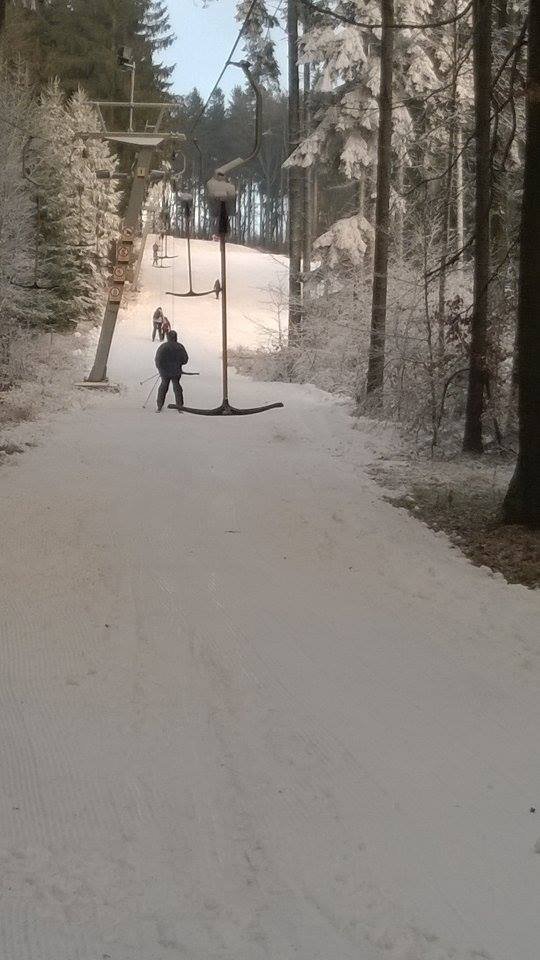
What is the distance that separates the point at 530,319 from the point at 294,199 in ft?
63.6

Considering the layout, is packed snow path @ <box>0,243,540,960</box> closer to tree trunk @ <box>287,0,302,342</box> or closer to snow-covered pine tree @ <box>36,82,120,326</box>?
tree trunk @ <box>287,0,302,342</box>

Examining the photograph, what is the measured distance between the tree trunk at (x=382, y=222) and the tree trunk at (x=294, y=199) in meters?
8.08

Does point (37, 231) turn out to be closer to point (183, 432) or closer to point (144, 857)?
point (183, 432)

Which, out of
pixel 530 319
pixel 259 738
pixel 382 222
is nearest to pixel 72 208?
pixel 382 222

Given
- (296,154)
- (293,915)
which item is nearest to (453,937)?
(293,915)

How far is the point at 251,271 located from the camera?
5744cm

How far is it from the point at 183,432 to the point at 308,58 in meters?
15.2

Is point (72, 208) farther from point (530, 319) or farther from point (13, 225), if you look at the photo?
point (530, 319)

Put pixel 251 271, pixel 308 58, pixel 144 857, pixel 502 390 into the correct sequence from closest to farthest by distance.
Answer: pixel 144 857 → pixel 502 390 → pixel 308 58 → pixel 251 271

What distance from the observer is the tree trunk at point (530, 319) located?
7.75m

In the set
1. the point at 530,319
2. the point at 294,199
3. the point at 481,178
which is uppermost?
the point at 294,199

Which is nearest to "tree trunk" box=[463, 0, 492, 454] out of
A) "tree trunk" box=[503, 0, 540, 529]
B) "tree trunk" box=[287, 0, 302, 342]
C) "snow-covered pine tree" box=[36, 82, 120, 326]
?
"tree trunk" box=[503, 0, 540, 529]

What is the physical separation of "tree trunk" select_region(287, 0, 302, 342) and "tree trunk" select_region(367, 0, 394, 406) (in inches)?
318

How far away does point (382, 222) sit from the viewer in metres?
16.3
